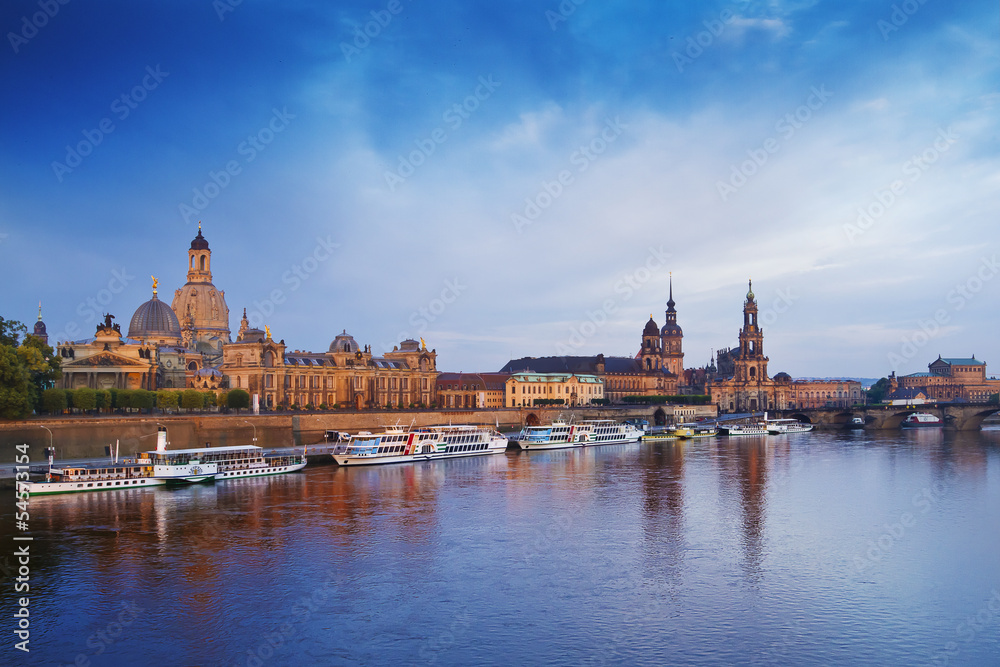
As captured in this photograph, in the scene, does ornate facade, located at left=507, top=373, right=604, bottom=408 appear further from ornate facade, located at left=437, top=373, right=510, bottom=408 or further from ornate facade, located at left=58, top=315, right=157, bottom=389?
ornate facade, located at left=58, top=315, right=157, bottom=389

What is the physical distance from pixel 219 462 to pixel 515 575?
114ft

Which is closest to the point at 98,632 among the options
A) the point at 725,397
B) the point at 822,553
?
the point at 822,553

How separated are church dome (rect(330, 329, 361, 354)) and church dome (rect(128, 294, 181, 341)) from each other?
84.3ft

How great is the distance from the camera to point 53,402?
272 feet

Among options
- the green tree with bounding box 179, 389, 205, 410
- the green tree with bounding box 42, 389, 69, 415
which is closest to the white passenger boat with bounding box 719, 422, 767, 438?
the green tree with bounding box 179, 389, 205, 410

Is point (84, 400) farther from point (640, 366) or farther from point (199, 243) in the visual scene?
point (640, 366)

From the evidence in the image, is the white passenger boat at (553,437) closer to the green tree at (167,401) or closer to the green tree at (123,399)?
the green tree at (167,401)

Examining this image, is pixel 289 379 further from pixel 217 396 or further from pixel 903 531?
pixel 903 531

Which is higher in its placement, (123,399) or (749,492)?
(123,399)

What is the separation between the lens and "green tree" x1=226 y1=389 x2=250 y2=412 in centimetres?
10375

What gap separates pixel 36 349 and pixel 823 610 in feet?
241

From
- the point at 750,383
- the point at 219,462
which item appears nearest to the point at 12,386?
the point at 219,462

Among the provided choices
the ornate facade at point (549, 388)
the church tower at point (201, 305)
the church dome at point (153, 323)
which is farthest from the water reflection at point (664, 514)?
the church tower at point (201, 305)

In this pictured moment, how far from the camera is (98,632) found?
26.6 meters
